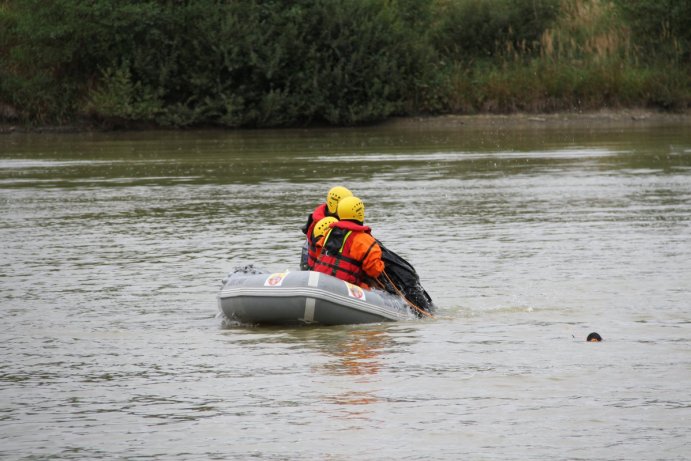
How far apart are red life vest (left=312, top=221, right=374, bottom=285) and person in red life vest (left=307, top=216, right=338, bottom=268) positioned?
0.44 ft

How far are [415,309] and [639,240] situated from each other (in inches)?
229

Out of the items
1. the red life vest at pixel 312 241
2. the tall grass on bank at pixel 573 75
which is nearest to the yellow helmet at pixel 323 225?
the red life vest at pixel 312 241

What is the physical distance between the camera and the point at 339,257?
1305 centimetres

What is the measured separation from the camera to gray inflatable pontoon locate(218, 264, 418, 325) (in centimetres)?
1262

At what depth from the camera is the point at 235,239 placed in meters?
19.0

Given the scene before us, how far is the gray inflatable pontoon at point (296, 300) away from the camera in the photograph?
12.6 meters

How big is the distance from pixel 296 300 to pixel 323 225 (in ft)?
3.18

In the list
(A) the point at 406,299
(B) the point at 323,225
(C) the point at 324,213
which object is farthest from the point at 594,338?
(C) the point at 324,213

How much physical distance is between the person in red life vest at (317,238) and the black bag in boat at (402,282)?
0.57 meters

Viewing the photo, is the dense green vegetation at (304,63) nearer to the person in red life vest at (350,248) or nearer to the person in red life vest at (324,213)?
the person in red life vest at (324,213)

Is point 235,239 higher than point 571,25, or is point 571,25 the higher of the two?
point 571,25

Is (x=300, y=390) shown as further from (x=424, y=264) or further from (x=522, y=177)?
(x=522, y=177)

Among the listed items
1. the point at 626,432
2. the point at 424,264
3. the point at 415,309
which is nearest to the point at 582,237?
the point at 424,264

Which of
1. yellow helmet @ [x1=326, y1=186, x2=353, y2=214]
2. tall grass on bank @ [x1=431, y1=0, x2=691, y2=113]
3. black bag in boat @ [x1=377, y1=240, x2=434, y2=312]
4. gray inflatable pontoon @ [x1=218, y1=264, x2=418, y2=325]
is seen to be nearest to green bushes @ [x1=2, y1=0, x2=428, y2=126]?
tall grass on bank @ [x1=431, y1=0, x2=691, y2=113]
